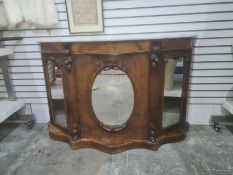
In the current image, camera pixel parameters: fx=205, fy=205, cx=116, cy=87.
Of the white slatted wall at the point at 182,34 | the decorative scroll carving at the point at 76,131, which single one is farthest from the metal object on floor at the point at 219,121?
the decorative scroll carving at the point at 76,131

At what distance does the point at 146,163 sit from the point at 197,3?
5.31 feet

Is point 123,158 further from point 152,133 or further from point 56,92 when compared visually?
point 56,92

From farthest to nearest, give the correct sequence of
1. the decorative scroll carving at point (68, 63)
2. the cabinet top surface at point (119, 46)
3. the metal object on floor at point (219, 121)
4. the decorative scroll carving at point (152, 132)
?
the metal object on floor at point (219, 121) → the decorative scroll carving at point (152, 132) → the decorative scroll carving at point (68, 63) → the cabinet top surface at point (119, 46)

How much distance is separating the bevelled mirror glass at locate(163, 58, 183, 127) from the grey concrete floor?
0.27 m

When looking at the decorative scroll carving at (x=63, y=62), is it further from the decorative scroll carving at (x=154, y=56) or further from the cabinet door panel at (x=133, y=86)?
the decorative scroll carving at (x=154, y=56)

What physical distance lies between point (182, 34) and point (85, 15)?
1029 mm

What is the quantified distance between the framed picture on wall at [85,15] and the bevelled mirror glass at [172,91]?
0.85m

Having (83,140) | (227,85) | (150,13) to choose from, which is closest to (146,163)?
(83,140)

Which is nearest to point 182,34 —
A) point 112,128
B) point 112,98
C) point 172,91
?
point 172,91

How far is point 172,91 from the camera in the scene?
2018mm

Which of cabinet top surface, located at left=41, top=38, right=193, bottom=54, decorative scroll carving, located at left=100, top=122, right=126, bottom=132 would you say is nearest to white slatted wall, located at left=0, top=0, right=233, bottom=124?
cabinet top surface, located at left=41, top=38, right=193, bottom=54

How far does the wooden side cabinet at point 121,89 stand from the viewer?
1.74 meters

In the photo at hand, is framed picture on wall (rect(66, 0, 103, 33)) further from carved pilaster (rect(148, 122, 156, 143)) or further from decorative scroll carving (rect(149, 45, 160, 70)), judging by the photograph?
carved pilaster (rect(148, 122, 156, 143))

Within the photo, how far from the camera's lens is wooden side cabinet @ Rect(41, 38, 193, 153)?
1.74 metres
